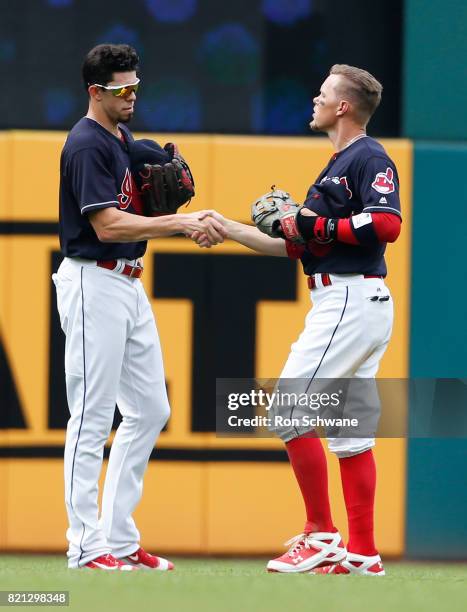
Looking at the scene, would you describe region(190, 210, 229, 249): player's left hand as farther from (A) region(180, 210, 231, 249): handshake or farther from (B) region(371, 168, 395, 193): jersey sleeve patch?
(B) region(371, 168, 395, 193): jersey sleeve patch

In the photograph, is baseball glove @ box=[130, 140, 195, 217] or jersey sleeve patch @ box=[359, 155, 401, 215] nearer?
jersey sleeve patch @ box=[359, 155, 401, 215]

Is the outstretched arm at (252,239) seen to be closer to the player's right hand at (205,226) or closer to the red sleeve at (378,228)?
the player's right hand at (205,226)

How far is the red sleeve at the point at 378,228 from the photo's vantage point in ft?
13.7

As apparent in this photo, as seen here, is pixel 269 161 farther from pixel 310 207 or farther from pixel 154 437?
pixel 154 437

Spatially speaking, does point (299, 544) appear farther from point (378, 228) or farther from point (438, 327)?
point (438, 327)

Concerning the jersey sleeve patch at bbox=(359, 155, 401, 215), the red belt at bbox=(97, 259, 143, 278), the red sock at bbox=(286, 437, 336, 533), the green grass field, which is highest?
the jersey sleeve patch at bbox=(359, 155, 401, 215)

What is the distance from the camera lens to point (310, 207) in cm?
438

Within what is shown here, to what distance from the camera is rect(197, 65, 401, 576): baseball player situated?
14.1 feet

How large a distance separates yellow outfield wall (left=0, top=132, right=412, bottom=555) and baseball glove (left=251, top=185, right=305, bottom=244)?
1.02 meters

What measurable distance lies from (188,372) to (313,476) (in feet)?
4.43

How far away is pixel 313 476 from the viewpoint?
431 centimetres

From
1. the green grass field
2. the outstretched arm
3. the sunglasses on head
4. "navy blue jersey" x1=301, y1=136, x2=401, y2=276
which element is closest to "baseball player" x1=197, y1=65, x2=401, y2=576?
"navy blue jersey" x1=301, y1=136, x2=401, y2=276

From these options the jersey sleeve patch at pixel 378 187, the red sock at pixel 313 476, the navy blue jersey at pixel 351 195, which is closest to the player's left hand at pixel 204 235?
the navy blue jersey at pixel 351 195

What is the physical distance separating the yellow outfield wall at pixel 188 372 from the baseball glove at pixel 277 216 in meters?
1.02
